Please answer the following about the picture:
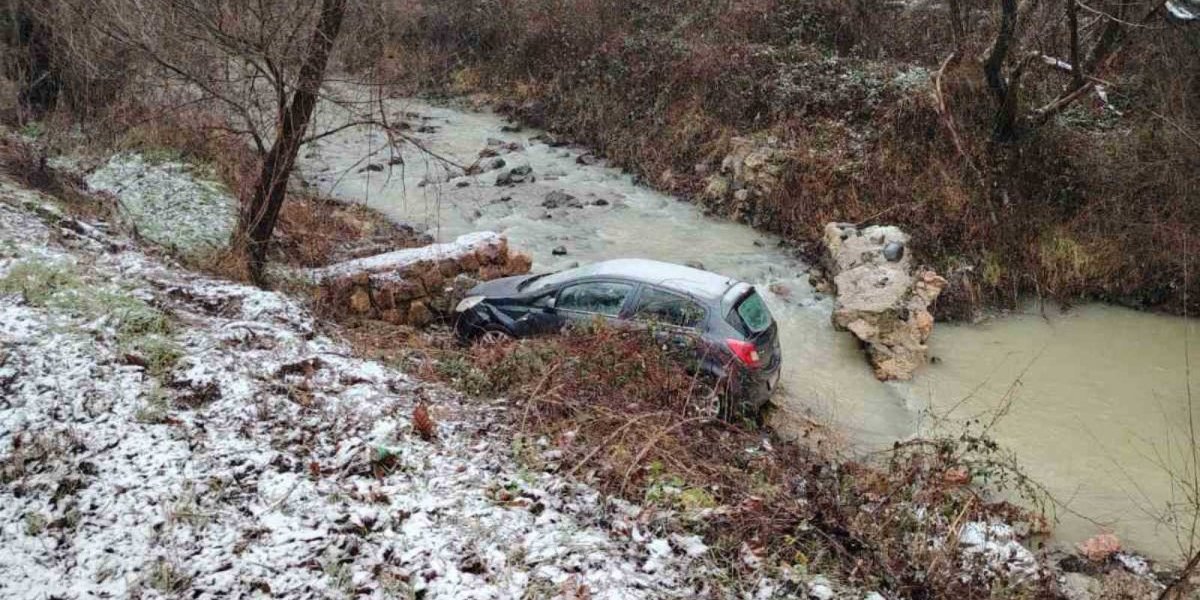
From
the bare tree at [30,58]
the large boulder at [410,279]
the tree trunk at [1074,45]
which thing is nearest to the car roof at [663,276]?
the large boulder at [410,279]

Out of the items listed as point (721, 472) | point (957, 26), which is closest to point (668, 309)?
point (721, 472)

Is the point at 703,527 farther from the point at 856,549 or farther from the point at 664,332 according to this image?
the point at 664,332

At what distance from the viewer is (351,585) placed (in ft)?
13.0

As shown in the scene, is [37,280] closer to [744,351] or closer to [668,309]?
[668,309]

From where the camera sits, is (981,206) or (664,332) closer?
(664,332)

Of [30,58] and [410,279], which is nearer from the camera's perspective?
[410,279]

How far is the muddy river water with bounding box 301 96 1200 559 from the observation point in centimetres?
809

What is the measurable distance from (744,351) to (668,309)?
906mm

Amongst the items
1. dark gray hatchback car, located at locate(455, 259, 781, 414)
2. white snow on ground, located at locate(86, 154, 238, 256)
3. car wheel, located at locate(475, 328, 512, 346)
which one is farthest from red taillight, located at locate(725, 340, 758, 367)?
white snow on ground, located at locate(86, 154, 238, 256)

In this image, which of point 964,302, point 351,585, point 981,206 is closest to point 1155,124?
point 981,206

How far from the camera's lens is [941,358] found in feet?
35.1

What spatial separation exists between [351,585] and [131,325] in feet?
12.0

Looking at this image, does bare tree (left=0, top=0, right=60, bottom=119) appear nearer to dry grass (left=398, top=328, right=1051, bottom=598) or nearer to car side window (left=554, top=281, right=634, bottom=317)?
car side window (left=554, top=281, right=634, bottom=317)

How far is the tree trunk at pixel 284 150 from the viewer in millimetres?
8469
